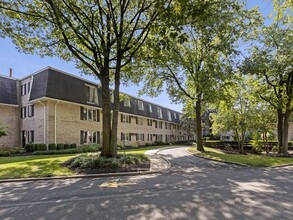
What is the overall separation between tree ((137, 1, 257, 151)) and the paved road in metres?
5.03

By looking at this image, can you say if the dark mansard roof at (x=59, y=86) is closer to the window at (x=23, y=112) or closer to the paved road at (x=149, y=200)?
the window at (x=23, y=112)

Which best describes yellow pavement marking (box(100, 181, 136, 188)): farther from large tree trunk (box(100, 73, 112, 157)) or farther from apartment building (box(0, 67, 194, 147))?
apartment building (box(0, 67, 194, 147))

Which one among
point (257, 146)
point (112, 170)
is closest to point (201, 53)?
point (112, 170)

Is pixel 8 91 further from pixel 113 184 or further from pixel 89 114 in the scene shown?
pixel 113 184

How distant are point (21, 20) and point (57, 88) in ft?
35.6

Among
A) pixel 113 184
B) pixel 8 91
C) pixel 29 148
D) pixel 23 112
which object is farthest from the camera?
pixel 23 112

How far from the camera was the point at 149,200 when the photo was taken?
6.40m

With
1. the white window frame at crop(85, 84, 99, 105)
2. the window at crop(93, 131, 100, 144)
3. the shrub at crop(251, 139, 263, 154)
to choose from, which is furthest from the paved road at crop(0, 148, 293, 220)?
the shrub at crop(251, 139, 263, 154)

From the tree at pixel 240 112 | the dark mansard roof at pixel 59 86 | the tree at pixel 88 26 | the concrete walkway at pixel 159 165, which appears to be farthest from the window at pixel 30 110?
the tree at pixel 240 112

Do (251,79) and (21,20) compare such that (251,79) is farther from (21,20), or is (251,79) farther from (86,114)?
(21,20)

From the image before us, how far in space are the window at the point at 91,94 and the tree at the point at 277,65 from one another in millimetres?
17212

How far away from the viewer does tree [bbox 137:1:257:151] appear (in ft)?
38.1

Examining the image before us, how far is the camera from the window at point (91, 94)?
92.2 feet

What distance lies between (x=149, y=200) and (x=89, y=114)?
76.3 feet
